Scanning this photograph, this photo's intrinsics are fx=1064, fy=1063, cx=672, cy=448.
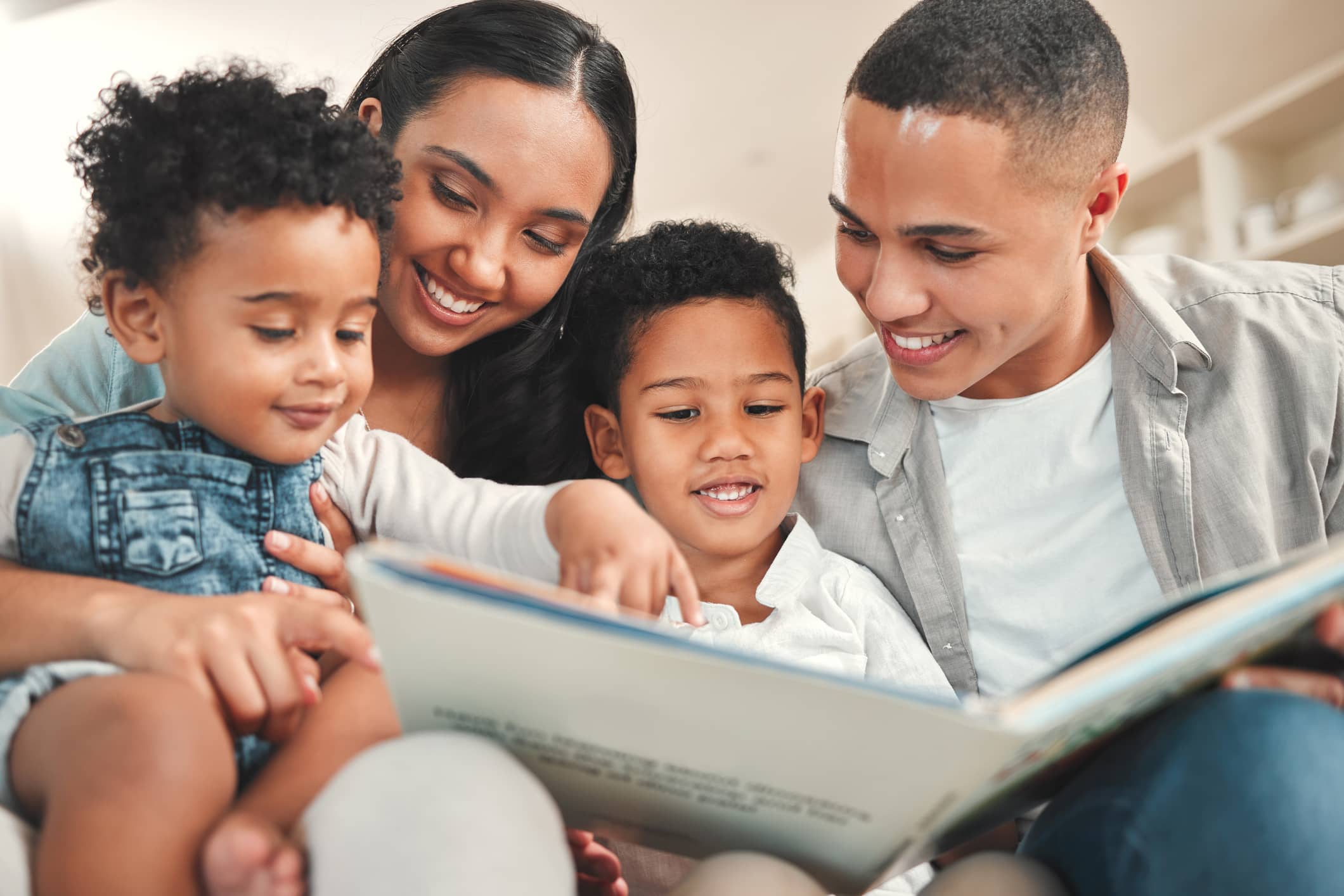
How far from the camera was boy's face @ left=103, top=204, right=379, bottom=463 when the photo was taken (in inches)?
35.6

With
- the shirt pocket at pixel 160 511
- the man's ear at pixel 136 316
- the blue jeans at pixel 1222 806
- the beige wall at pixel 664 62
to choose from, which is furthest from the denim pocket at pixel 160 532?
the beige wall at pixel 664 62

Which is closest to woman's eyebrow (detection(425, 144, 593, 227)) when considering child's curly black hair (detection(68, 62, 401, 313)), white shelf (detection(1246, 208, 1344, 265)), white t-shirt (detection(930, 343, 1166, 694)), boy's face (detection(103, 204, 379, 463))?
child's curly black hair (detection(68, 62, 401, 313))

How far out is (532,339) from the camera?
1.53m

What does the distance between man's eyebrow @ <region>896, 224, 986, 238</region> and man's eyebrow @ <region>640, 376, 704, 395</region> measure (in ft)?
1.02

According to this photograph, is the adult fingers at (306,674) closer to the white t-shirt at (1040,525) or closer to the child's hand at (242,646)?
the child's hand at (242,646)

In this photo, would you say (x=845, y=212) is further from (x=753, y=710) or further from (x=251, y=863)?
(x=251, y=863)

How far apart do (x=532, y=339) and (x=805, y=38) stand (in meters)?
2.36

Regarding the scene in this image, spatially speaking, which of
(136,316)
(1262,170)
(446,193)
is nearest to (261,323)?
(136,316)

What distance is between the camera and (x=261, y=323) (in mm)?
907

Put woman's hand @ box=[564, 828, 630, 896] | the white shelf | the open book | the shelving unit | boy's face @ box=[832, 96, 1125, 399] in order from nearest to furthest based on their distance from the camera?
the open book
woman's hand @ box=[564, 828, 630, 896]
boy's face @ box=[832, 96, 1125, 399]
the white shelf
the shelving unit

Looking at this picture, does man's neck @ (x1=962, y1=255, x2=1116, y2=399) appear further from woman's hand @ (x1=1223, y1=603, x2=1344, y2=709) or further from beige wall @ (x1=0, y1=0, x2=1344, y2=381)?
beige wall @ (x1=0, y1=0, x2=1344, y2=381)

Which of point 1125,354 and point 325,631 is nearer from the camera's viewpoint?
point 325,631

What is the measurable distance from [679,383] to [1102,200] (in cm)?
58

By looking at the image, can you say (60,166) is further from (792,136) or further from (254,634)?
(254,634)
